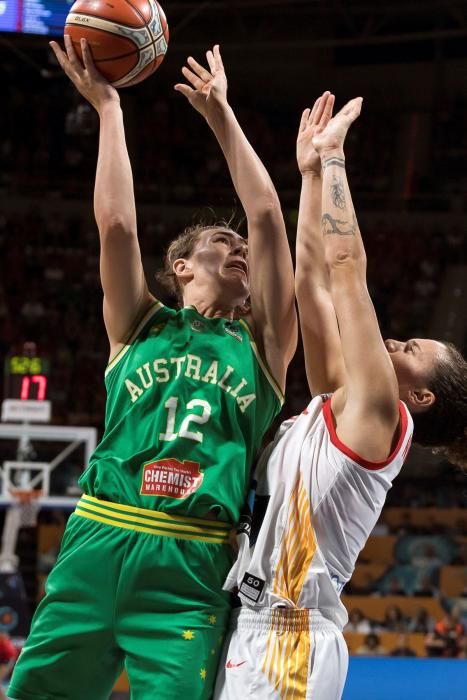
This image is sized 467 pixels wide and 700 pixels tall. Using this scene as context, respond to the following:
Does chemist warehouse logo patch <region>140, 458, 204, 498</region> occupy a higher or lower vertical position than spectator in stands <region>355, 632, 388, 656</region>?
higher

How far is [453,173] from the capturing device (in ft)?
54.3

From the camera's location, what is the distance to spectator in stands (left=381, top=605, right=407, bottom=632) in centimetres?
1059

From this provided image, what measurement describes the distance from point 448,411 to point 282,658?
3.06ft

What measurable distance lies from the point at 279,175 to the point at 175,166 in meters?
1.79

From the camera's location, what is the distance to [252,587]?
9.19ft

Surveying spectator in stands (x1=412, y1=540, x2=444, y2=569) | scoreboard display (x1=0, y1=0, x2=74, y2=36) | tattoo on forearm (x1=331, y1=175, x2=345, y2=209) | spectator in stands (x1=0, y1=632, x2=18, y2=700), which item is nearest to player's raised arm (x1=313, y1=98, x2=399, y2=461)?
tattoo on forearm (x1=331, y1=175, x2=345, y2=209)

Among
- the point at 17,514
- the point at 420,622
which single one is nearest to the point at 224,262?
the point at 17,514

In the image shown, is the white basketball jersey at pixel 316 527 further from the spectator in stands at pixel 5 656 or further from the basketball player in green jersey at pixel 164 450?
the spectator in stands at pixel 5 656

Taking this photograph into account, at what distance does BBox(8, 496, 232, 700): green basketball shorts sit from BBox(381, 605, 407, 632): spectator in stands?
26.9 feet

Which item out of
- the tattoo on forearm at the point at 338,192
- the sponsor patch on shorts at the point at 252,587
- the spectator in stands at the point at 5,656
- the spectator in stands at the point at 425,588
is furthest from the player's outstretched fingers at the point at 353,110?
the spectator in stands at the point at 425,588

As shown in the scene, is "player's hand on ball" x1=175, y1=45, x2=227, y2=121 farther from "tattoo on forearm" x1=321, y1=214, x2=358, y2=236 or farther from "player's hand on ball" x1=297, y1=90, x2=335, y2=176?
"tattoo on forearm" x1=321, y1=214, x2=358, y2=236

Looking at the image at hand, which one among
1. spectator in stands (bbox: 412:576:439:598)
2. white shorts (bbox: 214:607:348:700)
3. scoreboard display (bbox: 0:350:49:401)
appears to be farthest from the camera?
spectator in stands (bbox: 412:576:439:598)

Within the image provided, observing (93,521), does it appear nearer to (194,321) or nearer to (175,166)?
(194,321)

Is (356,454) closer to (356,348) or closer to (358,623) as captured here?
(356,348)
